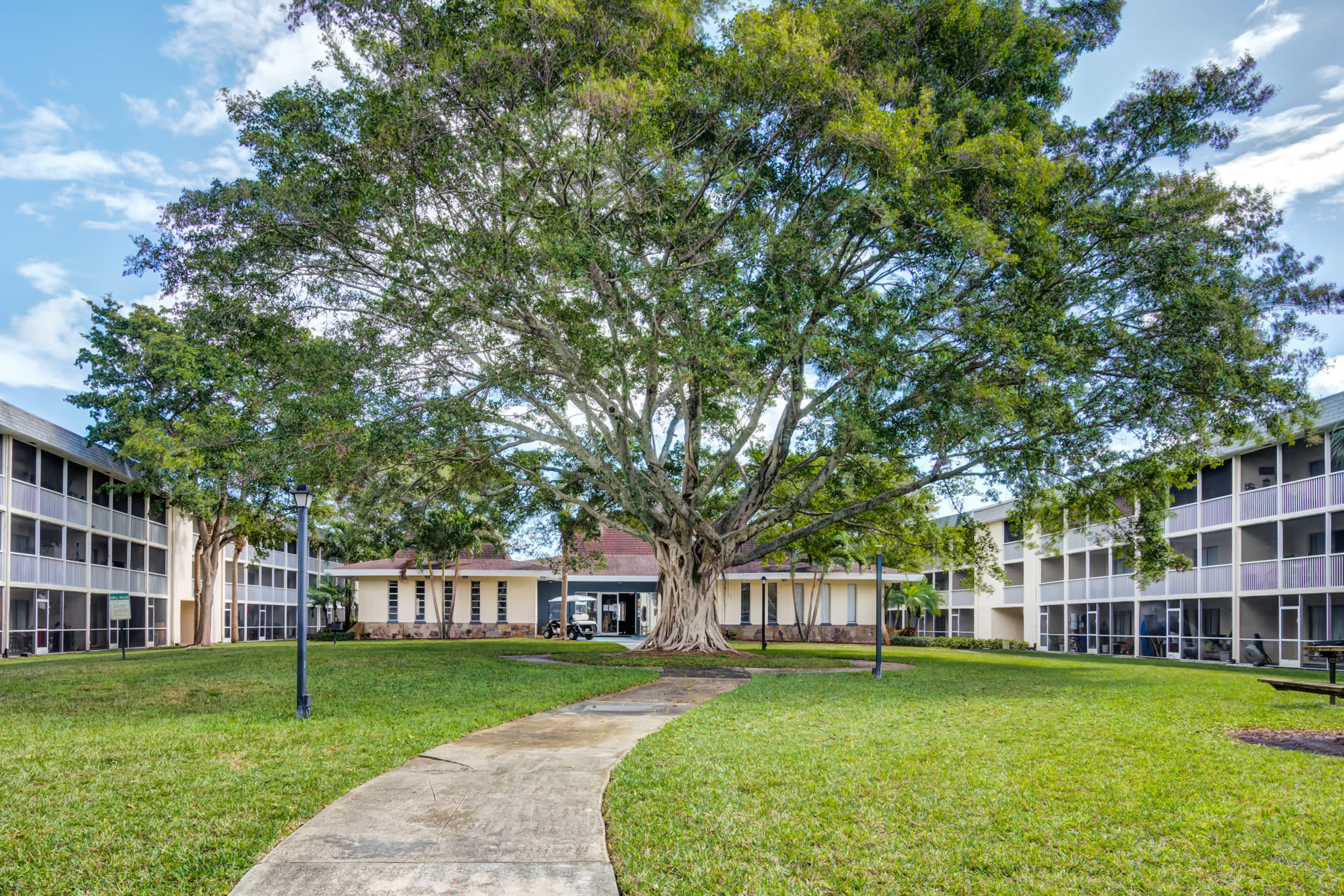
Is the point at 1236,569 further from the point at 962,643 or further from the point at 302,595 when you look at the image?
the point at 302,595

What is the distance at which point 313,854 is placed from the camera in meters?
5.27

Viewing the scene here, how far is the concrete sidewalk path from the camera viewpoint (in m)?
4.86

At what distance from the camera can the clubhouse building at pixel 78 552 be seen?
2798cm

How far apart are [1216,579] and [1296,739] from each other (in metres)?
23.4

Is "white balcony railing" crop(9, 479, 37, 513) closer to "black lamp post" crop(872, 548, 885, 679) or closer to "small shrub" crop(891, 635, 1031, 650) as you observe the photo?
"black lamp post" crop(872, 548, 885, 679)

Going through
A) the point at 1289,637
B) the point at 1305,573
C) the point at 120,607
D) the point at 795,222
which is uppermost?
the point at 795,222

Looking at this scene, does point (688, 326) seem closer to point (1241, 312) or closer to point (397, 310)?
point (397, 310)

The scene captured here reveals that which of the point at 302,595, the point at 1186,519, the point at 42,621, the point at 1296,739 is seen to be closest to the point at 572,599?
the point at 42,621

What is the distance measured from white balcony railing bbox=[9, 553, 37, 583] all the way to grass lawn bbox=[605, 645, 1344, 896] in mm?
24640

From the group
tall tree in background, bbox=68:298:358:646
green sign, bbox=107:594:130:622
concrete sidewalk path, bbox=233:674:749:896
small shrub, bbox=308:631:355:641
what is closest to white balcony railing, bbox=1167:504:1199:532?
tall tree in background, bbox=68:298:358:646

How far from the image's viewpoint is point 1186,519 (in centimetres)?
3238

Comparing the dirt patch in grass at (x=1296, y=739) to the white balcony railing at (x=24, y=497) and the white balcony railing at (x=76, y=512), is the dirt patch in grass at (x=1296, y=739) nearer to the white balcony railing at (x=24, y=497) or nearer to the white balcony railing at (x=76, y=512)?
the white balcony railing at (x=24, y=497)

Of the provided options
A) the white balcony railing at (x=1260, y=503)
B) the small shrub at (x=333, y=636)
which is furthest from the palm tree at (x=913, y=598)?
the small shrub at (x=333, y=636)

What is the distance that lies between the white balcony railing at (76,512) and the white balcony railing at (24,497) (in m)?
2.42
